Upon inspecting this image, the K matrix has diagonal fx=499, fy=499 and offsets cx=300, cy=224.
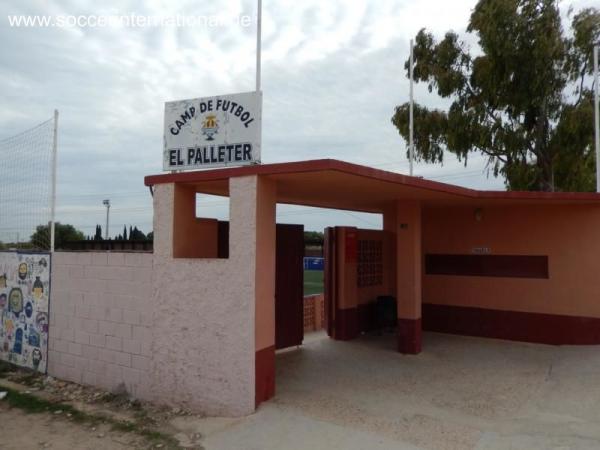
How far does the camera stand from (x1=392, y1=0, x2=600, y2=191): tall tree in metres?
15.7

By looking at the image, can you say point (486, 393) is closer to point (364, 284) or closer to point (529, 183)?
point (364, 284)

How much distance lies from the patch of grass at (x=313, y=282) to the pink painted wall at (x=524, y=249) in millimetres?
12639

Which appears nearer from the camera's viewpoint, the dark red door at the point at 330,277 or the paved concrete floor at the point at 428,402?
the paved concrete floor at the point at 428,402

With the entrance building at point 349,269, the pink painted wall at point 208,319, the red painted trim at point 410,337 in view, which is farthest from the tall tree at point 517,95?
the pink painted wall at point 208,319

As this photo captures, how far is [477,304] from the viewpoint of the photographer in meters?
9.50

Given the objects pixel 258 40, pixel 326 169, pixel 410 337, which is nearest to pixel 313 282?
pixel 410 337

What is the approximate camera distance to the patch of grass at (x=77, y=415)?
507cm

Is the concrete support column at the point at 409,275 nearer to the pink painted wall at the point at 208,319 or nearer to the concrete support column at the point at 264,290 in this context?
the concrete support column at the point at 264,290

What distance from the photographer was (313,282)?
98.4 ft

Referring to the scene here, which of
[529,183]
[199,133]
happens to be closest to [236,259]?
[199,133]

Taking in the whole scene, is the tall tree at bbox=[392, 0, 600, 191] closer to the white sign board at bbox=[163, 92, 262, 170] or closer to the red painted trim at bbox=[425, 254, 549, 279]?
the red painted trim at bbox=[425, 254, 549, 279]

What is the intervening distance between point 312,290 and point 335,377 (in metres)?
18.0

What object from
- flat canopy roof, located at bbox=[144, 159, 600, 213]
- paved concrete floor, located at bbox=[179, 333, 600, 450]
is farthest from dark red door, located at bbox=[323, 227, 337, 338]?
paved concrete floor, located at bbox=[179, 333, 600, 450]

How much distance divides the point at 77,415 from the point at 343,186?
13.9 feet
